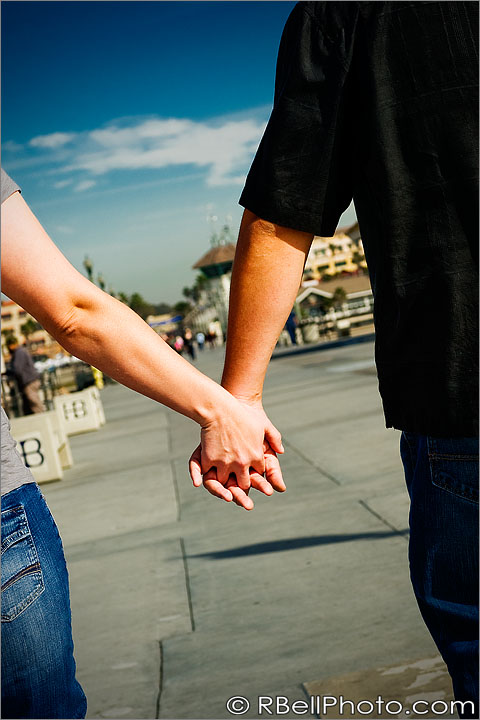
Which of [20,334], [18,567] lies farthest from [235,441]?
[20,334]

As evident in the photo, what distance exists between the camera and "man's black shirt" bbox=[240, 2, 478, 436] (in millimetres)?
1473

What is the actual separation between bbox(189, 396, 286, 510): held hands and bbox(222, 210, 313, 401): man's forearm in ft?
0.37

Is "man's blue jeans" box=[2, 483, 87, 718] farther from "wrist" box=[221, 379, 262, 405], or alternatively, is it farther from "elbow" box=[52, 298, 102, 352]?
"wrist" box=[221, 379, 262, 405]

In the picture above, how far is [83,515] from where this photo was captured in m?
6.80

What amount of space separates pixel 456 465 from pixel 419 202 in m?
0.49

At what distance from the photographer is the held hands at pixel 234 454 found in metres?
1.91

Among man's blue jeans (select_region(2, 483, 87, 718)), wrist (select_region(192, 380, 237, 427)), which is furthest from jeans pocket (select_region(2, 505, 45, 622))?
wrist (select_region(192, 380, 237, 427))

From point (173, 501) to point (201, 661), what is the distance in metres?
Result: 3.27

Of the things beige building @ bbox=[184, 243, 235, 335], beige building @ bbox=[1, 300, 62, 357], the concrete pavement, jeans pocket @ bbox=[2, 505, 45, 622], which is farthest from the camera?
beige building @ bbox=[184, 243, 235, 335]

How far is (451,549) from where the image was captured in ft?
4.98

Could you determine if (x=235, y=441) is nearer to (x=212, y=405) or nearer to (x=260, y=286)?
(x=212, y=405)

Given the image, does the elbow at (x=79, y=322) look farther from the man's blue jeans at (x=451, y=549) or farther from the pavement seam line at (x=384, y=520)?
the pavement seam line at (x=384, y=520)

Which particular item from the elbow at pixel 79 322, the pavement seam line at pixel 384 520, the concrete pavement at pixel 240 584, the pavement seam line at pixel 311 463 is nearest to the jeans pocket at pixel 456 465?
the elbow at pixel 79 322

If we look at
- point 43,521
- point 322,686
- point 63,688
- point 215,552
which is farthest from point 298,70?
point 215,552
